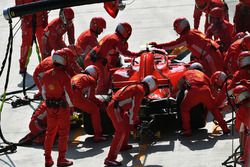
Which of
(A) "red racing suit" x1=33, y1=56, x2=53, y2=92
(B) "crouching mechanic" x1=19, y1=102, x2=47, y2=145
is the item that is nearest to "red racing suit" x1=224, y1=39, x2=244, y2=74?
(A) "red racing suit" x1=33, y1=56, x2=53, y2=92

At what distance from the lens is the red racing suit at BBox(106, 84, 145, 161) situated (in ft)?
43.2

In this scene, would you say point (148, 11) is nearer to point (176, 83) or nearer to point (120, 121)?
point (176, 83)

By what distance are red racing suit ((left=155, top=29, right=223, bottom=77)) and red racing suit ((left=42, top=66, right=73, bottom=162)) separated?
397 centimetres

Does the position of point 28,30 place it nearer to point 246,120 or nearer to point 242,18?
point 242,18

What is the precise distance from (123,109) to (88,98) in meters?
1.50

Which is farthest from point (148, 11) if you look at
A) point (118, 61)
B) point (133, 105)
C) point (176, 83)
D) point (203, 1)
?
point (133, 105)

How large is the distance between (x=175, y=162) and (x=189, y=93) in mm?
1571

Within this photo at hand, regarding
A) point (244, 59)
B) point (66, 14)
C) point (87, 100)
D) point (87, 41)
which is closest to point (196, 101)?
point (244, 59)

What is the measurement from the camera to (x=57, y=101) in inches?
515

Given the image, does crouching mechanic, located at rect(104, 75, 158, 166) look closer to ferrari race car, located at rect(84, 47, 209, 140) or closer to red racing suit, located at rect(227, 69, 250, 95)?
ferrari race car, located at rect(84, 47, 209, 140)

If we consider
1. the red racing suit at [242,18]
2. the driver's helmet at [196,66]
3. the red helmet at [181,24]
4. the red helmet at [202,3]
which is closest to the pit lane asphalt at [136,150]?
the driver's helmet at [196,66]

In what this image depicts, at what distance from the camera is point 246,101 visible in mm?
11969

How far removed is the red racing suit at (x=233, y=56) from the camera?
15.4 m

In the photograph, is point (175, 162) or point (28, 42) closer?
point (175, 162)
